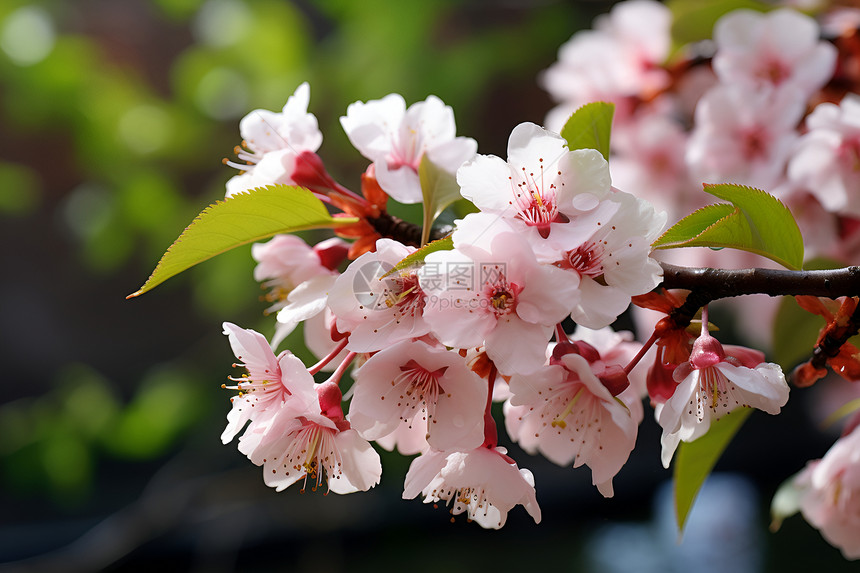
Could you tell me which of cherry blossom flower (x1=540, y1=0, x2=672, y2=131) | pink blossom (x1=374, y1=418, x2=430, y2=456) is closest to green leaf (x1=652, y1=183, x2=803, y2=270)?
pink blossom (x1=374, y1=418, x2=430, y2=456)

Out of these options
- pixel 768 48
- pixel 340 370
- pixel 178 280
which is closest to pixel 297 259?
pixel 340 370

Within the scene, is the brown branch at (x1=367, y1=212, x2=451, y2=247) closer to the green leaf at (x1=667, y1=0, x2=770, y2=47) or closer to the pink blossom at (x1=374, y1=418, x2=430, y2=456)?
the pink blossom at (x1=374, y1=418, x2=430, y2=456)

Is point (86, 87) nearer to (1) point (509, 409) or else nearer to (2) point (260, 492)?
(2) point (260, 492)

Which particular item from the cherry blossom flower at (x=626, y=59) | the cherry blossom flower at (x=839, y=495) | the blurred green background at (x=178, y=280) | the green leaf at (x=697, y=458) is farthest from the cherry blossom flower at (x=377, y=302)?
the blurred green background at (x=178, y=280)

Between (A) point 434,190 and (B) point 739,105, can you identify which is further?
(B) point 739,105

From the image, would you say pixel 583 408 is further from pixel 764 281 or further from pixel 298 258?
pixel 298 258

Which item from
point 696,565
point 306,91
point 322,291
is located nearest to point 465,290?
point 322,291

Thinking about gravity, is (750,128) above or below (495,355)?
below
